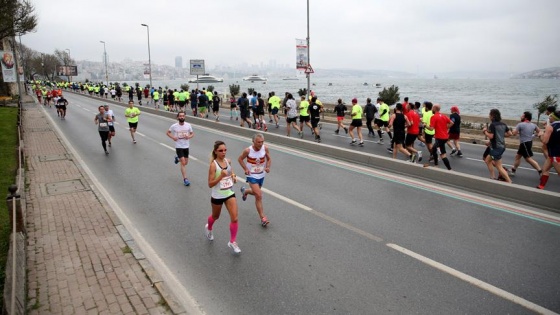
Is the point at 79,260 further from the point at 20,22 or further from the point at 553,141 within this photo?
the point at 20,22

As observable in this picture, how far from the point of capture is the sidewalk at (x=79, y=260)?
4.38m

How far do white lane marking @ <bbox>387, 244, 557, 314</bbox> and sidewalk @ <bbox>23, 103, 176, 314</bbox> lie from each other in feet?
11.4

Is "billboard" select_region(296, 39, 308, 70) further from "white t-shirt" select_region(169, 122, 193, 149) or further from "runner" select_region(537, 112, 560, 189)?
"runner" select_region(537, 112, 560, 189)

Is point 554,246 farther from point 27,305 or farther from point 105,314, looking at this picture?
point 27,305

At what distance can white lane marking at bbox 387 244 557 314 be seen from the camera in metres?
4.36

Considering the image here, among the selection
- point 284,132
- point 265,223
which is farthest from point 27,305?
point 284,132

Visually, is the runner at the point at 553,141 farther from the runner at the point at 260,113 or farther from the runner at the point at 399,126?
the runner at the point at 260,113

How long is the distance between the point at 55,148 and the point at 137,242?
1024 centimetres

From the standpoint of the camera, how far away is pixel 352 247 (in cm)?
593

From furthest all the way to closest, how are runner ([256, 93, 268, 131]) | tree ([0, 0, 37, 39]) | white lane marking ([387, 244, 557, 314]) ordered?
tree ([0, 0, 37, 39])
runner ([256, 93, 268, 131])
white lane marking ([387, 244, 557, 314])

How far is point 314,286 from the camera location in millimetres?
4816

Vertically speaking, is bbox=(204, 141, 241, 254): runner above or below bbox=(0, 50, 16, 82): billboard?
below

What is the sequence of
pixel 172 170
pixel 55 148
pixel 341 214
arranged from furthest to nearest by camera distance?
1. pixel 55 148
2. pixel 172 170
3. pixel 341 214

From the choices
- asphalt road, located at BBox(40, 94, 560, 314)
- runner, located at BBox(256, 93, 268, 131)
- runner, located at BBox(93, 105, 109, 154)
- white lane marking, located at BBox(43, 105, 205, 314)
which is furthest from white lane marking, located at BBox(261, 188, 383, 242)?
runner, located at BBox(256, 93, 268, 131)
